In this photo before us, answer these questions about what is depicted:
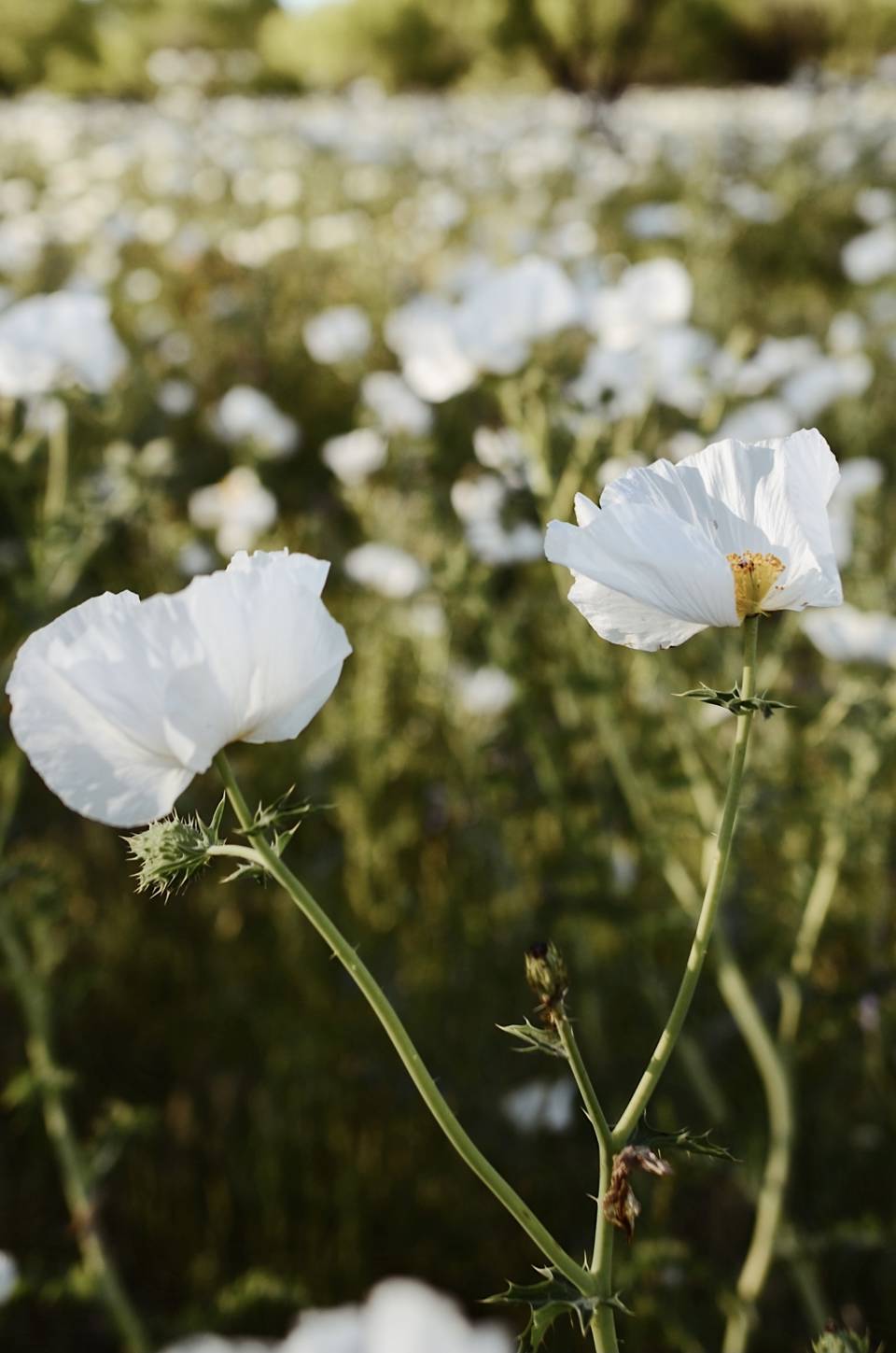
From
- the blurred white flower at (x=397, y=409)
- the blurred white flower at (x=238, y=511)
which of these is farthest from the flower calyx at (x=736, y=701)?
the blurred white flower at (x=238, y=511)

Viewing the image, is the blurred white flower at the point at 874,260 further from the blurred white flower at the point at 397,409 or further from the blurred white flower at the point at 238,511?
the blurred white flower at the point at 238,511

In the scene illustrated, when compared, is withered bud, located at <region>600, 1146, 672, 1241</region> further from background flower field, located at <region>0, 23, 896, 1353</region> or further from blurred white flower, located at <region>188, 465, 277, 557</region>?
blurred white flower, located at <region>188, 465, 277, 557</region>

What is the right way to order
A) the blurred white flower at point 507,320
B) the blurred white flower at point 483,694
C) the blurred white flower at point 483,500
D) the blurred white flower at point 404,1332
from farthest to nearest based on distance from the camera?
the blurred white flower at point 483,694 < the blurred white flower at point 483,500 < the blurred white flower at point 507,320 < the blurred white flower at point 404,1332

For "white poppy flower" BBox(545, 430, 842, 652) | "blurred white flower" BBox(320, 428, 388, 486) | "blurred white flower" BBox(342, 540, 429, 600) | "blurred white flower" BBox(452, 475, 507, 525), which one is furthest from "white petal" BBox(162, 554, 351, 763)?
"blurred white flower" BBox(320, 428, 388, 486)

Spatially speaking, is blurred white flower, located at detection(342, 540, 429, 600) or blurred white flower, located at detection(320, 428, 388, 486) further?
blurred white flower, located at detection(320, 428, 388, 486)

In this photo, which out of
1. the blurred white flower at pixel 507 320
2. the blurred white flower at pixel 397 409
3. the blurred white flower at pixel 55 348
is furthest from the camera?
the blurred white flower at pixel 397 409

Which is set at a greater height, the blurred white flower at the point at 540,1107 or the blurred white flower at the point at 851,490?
the blurred white flower at the point at 851,490

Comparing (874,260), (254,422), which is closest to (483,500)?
(254,422)

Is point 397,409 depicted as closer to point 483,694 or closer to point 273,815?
point 483,694

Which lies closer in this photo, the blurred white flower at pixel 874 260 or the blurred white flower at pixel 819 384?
the blurred white flower at pixel 819 384
